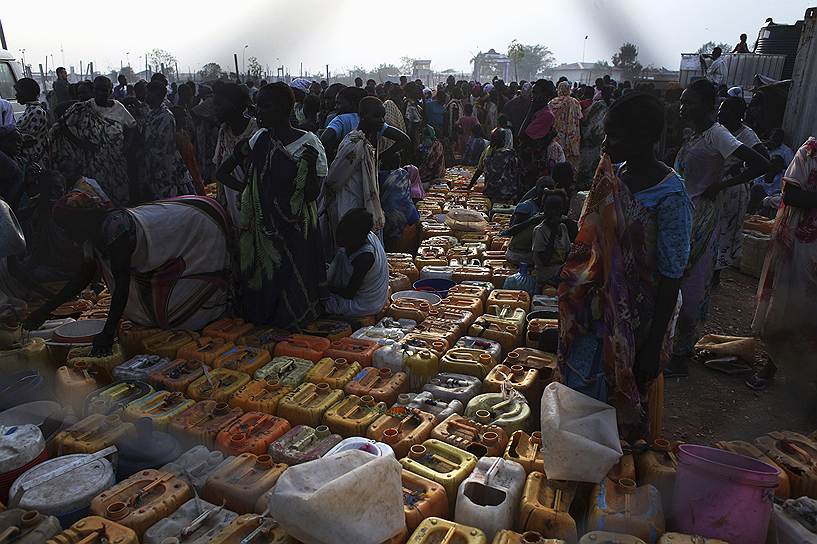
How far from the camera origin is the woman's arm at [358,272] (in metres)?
3.93

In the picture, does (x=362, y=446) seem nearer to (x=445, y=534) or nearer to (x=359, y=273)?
(x=445, y=534)

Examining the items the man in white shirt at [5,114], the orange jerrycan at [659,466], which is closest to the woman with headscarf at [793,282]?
the orange jerrycan at [659,466]

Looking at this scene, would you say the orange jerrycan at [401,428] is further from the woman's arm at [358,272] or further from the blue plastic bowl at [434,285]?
the blue plastic bowl at [434,285]

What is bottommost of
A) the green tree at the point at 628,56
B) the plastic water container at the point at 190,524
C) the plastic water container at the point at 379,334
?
the plastic water container at the point at 190,524

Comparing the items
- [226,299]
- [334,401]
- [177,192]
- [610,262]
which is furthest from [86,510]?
[177,192]

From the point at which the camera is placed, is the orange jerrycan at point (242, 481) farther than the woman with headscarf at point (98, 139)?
No

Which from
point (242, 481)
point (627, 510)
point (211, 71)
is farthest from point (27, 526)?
point (211, 71)

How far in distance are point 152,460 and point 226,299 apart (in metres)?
1.68

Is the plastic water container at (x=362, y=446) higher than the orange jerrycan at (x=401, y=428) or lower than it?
higher

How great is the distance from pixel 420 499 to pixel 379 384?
0.94 metres

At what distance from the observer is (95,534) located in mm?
1987

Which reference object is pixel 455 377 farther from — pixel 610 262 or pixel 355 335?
pixel 610 262

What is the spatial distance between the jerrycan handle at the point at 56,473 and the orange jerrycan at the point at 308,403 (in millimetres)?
776

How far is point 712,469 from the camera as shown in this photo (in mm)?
2033
